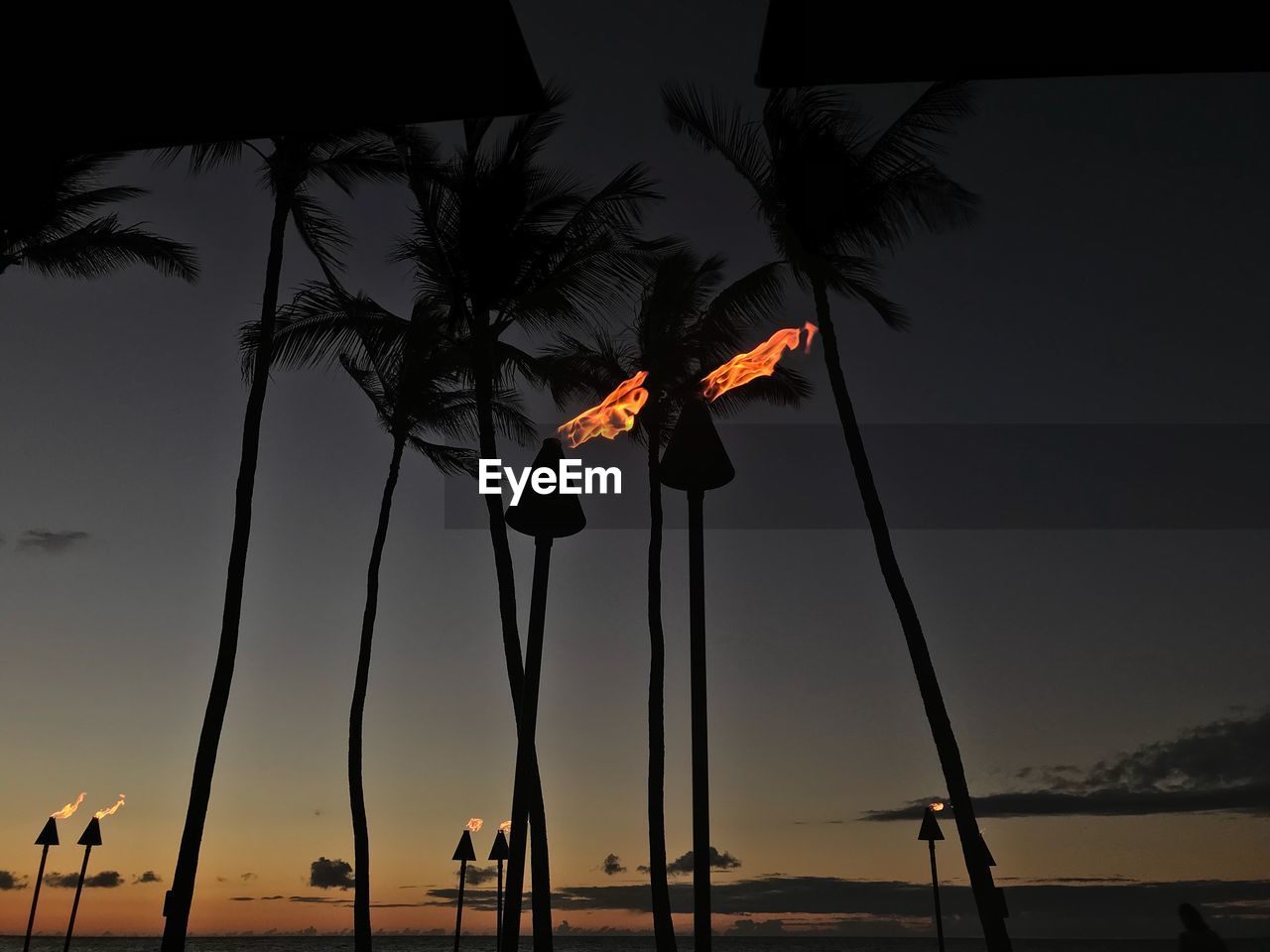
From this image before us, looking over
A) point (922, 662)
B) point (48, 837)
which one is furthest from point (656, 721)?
point (48, 837)

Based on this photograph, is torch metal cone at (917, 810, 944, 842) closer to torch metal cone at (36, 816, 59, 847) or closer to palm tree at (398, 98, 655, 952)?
palm tree at (398, 98, 655, 952)

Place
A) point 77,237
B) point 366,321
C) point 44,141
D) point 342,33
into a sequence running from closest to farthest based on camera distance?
1. point 342,33
2. point 44,141
3. point 77,237
4. point 366,321

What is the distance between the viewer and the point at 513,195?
14.8 metres

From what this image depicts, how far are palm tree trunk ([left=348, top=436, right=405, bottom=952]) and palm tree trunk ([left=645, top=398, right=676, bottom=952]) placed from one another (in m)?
5.57

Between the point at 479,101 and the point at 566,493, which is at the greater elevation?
the point at 566,493

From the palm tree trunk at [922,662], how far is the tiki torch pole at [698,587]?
5.61 meters

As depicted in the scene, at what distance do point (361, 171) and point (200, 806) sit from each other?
957cm

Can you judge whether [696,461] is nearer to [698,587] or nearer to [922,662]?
[698,587]

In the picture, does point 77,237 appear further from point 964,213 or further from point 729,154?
point 964,213

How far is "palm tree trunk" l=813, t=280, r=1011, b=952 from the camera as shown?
11805 millimetres

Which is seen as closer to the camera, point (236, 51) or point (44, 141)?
point (236, 51)

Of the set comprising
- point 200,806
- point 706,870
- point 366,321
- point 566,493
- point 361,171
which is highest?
point 361,171

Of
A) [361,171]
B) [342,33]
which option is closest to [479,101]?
[342,33]

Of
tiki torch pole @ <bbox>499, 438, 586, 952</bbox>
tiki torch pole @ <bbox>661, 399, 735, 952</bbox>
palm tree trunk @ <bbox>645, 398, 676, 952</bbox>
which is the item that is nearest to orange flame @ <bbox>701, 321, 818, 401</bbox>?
tiki torch pole @ <bbox>661, 399, 735, 952</bbox>
